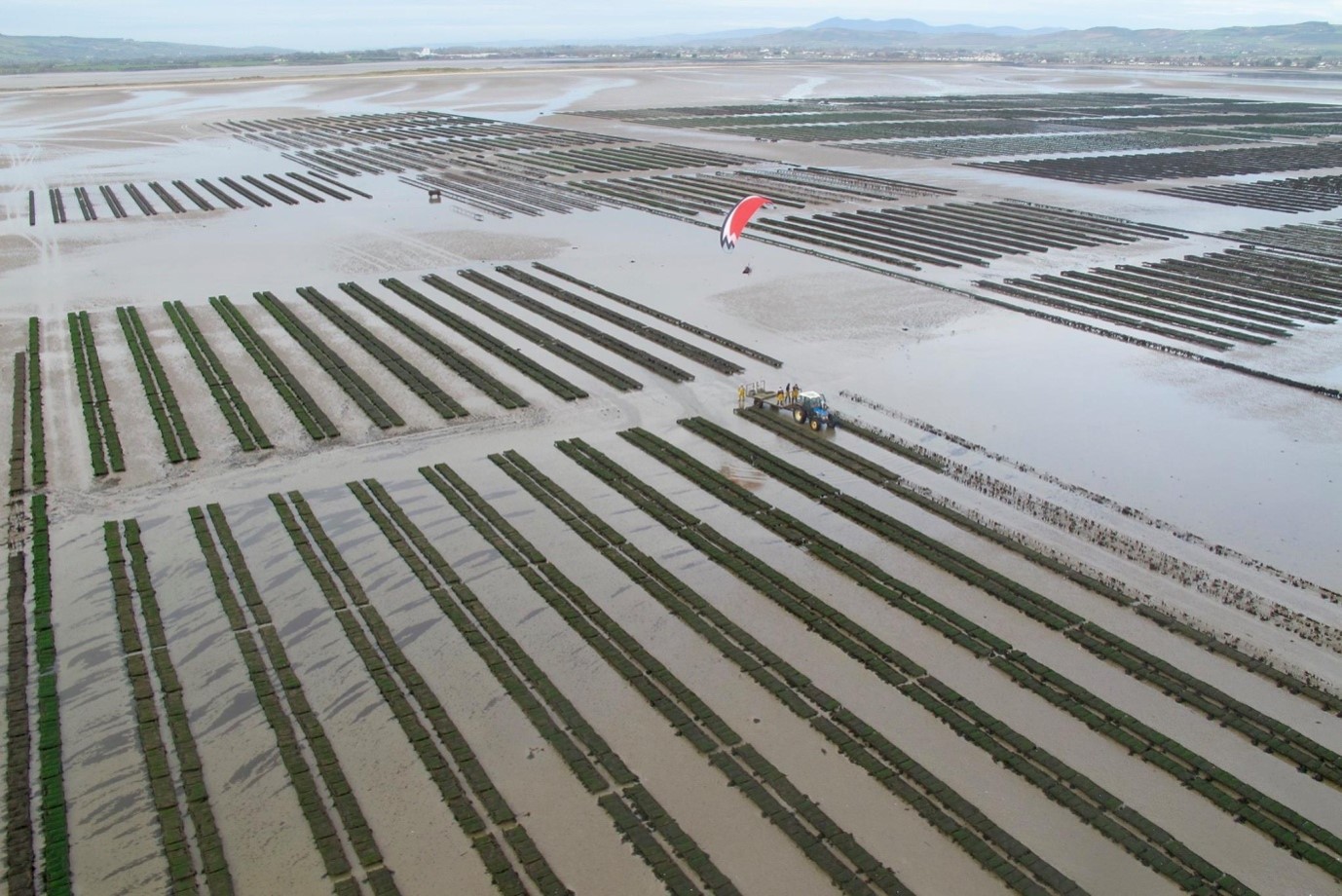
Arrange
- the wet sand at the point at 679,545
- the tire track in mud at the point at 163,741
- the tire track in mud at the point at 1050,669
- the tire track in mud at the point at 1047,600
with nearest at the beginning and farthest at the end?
the tire track in mud at the point at 163,741, the wet sand at the point at 679,545, the tire track in mud at the point at 1050,669, the tire track in mud at the point at 1047,600

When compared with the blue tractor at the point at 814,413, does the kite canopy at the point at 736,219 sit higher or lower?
higher

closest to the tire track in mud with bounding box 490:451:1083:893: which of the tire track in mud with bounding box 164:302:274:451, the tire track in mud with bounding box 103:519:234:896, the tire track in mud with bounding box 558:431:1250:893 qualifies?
the tire track in mud with bounding box 558:431:1250:893

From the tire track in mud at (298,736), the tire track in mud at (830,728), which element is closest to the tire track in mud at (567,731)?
the tire track in mud at (830,728)

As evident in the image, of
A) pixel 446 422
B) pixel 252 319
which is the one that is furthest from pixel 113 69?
pixel 446 422

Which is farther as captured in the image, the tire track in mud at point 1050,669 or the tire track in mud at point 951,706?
the tire track in mud at point 1050,669

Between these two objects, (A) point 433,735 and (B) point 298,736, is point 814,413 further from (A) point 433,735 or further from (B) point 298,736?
(B) point 298,736

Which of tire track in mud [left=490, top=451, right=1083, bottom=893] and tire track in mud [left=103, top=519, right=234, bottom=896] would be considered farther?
tire track in mud [left=490, top=451, right=1083, bottom=893]

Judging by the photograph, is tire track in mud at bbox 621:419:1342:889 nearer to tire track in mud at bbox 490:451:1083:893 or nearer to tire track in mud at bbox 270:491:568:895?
tire track in mud at bbox 490:451:1083:893

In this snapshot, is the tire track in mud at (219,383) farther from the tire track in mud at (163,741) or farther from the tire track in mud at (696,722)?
the tire track in mud at (696,722)

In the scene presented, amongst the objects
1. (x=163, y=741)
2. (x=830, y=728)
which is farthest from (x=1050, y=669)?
(x=163, y=741)
